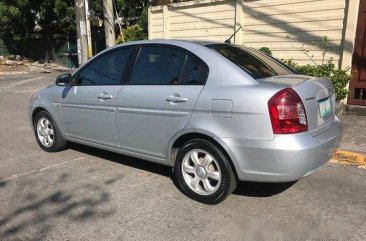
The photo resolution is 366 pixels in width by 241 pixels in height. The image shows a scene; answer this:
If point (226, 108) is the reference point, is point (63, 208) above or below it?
below

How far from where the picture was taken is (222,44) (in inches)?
173

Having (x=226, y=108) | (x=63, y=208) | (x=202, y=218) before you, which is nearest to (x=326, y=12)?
(x=226, y=108)

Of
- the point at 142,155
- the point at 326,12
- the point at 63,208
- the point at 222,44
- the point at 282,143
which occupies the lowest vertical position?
the point at 63,208

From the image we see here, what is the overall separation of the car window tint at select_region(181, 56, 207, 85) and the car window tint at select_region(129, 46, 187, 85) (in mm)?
65

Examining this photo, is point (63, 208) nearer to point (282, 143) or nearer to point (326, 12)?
point (282, 143)

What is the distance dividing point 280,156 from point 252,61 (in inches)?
48.0

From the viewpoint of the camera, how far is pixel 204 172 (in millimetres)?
3869

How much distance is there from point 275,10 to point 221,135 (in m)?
5.63

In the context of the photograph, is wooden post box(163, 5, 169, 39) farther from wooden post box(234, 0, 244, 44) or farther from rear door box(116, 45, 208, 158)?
rear door box(116, 45, 208, 158)

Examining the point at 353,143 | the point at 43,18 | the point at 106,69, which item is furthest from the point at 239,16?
the point at 43,18

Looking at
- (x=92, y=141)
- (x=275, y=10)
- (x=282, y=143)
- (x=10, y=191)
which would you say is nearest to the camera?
(x=282, y=143)

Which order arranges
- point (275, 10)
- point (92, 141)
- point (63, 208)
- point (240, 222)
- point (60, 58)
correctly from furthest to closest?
point (60, 58) < point (275, 10) < point (92, 141) < point (63, 208) < point (240, 222)

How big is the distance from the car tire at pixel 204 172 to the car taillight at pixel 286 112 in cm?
62

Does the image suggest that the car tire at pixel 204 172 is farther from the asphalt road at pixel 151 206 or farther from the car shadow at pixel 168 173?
the car shadow at pixel 168 173
